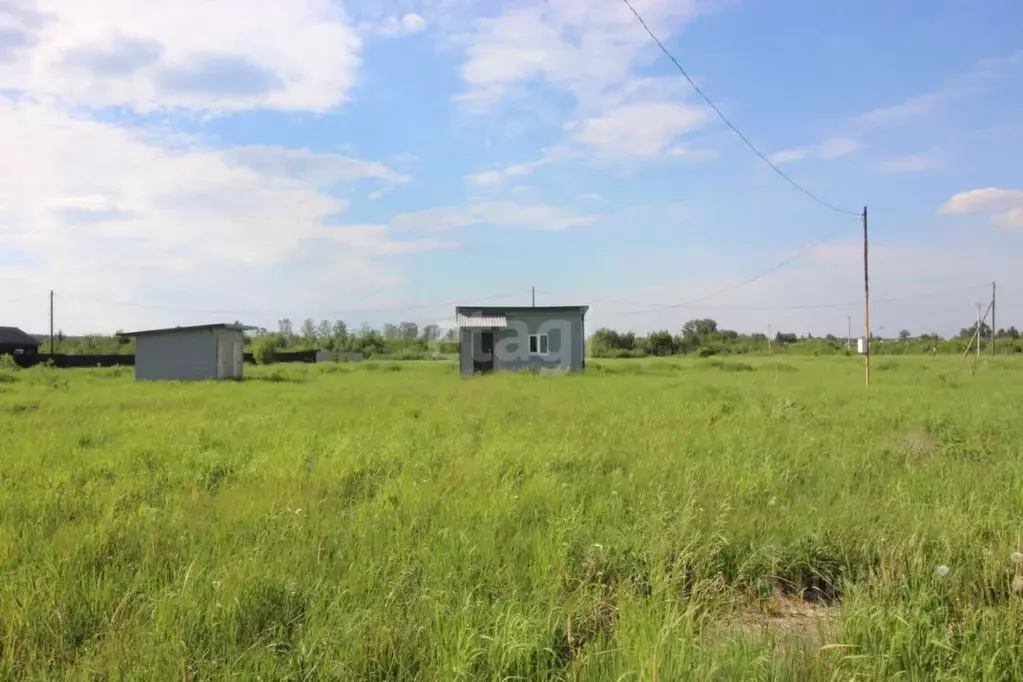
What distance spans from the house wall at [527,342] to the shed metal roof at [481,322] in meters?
0.42

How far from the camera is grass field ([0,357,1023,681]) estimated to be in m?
2.55

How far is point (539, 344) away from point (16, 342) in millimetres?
40475

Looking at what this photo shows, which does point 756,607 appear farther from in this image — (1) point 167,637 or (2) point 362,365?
(2) point 362,365

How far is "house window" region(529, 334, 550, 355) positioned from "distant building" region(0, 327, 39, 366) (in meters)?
35.7

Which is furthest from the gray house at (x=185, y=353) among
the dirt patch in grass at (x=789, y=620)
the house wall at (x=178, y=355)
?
the dirt patch in grass at (x=789, y=620)

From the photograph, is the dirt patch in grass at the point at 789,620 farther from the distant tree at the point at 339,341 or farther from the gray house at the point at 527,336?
the distant tree at the point at 339,341

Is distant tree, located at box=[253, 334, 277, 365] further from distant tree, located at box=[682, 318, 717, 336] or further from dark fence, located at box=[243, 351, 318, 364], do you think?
distant tree, located at box=[682, 318, 717, 336]

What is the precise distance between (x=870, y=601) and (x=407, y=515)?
291 centimetres

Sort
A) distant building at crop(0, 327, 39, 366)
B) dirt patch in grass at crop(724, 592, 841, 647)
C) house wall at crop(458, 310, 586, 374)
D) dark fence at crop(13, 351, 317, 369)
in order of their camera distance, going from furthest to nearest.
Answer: distant building at crop(0, 327, 39, 366) < dark fence at crop(13, 351, 317, 369) < house wall at crop(458, 310, 586, 374) < dirt patch in grass at crop(724, 592, 841, 647)

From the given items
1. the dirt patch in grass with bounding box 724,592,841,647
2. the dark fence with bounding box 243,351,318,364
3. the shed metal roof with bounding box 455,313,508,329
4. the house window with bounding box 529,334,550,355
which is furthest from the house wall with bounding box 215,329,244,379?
the dirt patch in grass with bounding box 724,592,841,647

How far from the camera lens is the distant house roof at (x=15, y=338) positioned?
4209 centimetres

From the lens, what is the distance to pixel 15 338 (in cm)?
4356

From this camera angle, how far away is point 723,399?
11.9m

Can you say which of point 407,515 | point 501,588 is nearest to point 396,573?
point 501,588
